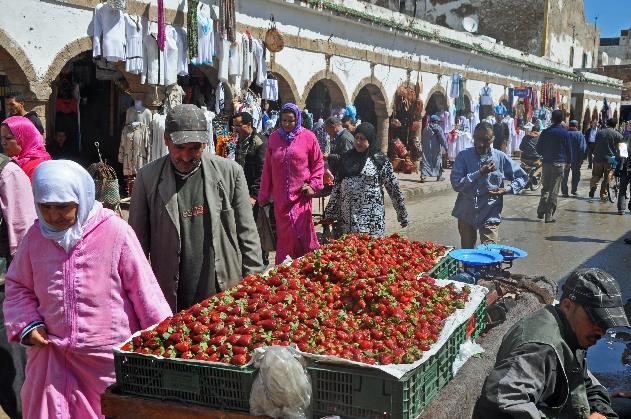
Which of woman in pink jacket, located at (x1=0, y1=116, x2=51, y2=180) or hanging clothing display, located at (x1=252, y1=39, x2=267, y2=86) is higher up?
hanging clothing display, located at (x1=252, y1=39, x2=267, y2=86)

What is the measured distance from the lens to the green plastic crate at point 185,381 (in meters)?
2.83

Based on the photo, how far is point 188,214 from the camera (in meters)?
3.62

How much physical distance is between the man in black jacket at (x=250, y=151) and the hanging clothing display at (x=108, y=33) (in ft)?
11.9

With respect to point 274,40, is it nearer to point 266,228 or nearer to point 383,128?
point 383,128

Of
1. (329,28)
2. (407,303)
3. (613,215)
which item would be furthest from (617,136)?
(407,303)

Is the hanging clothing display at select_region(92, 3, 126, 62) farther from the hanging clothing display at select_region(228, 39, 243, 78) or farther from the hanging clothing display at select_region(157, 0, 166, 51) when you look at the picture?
the hanging clothing display at select_region(228, 39, 243, 78)

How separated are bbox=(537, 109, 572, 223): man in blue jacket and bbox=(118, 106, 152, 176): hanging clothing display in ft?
24.3

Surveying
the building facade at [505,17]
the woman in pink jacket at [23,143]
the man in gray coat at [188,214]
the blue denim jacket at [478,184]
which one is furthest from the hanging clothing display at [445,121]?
the man in gray coat at [188,214]

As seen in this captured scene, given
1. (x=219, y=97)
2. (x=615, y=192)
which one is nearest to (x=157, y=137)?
(x=219, y=97)

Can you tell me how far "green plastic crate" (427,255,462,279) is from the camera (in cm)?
473

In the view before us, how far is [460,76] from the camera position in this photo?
74.5 ft

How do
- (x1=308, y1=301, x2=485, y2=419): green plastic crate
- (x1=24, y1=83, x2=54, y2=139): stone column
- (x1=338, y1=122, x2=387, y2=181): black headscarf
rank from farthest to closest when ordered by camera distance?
(x1=24, y1=83, x2=54, y2=139): stone column, (x1=338, y1=122, x2=387, y2=181): black headscarf, (x1=308, y1=301, x2=485, y2=419): green plastic crate

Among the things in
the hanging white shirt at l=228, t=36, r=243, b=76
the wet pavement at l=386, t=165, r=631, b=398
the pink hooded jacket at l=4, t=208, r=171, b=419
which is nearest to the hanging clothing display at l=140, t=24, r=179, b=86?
the hanging white shirt at l=228, t=36, r=243, b=76

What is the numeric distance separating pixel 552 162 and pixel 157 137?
7365 millimetres
